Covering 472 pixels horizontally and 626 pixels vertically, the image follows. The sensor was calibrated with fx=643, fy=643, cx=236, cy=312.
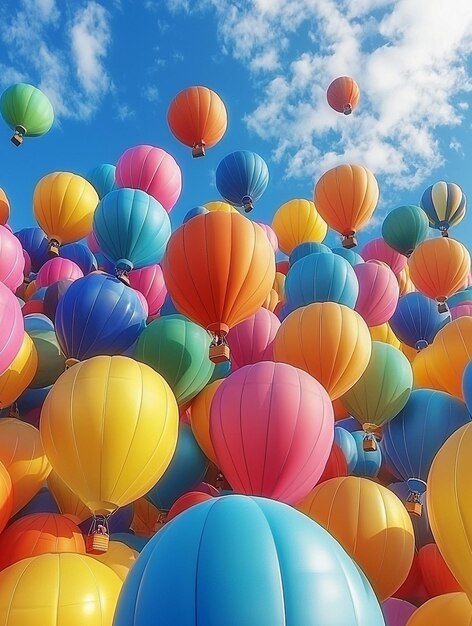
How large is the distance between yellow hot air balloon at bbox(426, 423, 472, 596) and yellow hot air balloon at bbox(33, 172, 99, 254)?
23.2 ft

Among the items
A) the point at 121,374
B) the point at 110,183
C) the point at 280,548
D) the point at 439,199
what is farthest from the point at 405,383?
the point at 110,183

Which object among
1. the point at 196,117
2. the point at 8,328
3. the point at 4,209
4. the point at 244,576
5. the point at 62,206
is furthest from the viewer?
the point at 196,117

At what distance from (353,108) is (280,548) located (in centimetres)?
1123

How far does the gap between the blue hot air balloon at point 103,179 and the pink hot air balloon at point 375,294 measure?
16.0 ft

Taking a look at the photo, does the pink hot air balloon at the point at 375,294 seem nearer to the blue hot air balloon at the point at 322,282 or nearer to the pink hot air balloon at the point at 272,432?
the blue hot air balloon at the point at 322,282

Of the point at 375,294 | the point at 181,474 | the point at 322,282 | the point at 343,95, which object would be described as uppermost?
the point at 343,95

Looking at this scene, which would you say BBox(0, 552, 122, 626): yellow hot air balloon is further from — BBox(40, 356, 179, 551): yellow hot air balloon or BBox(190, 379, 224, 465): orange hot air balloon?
BBox(190, 379, 224, 465): orange hot air balloon

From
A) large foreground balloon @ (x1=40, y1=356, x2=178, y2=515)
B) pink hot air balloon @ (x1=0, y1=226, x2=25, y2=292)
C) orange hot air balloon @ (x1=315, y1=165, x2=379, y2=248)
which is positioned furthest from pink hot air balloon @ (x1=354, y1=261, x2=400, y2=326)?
pink hot air balloon @ (x1=0, y1=226, x2=25, y2=292)

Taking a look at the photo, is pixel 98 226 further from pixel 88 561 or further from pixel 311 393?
pixel 88 561

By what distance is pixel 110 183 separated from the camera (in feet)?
37.1

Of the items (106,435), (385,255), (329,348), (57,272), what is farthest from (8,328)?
(385,255)

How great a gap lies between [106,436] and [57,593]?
1.19 meters

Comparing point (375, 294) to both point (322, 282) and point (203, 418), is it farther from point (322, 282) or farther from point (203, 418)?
point (203, 418)

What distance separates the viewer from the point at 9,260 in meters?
7.20
